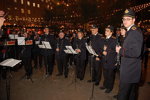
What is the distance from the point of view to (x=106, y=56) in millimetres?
5910

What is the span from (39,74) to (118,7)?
70.6 feet

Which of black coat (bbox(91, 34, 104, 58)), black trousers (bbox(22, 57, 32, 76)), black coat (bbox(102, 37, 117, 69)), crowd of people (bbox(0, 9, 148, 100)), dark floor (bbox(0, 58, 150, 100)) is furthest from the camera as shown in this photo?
black trousers (bbox(22, 57, 32, 76))

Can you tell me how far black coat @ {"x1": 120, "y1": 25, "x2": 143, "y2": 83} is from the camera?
10.7ft

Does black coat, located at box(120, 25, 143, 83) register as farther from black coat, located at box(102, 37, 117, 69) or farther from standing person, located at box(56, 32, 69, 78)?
standing person, located at box(56, 32, 69, 78)

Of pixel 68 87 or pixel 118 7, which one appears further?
pixel 118 7

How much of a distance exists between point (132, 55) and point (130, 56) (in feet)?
0.17

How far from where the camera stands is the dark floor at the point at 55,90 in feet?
18.3

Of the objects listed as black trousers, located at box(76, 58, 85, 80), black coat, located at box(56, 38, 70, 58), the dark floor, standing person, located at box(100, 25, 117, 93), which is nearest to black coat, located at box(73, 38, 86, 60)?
black trousers, located at box(76, 58, 85, 80)

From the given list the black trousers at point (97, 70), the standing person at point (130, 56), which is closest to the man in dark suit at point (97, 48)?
the black trousers at point (97, 70)

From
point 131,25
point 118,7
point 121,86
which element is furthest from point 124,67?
point 118,7

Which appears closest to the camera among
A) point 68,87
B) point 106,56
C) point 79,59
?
point 106,56

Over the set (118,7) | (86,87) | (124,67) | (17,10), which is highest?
(17,10)

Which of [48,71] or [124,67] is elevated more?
[124,67]

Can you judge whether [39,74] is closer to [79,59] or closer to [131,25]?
[79,59]
